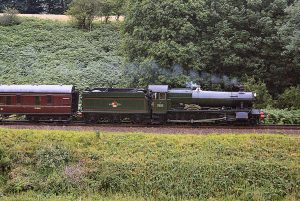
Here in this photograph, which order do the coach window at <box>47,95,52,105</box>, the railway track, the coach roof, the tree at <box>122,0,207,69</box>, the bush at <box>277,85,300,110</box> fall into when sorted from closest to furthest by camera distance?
the railway track < the coach window at <box>47,95,52,105</box> < the coach roof < the bush at <box>277,85,300,110</box> < the tree at <box>122,0,207,69</box>

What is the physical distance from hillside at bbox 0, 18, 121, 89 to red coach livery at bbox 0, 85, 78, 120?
958 centimetres

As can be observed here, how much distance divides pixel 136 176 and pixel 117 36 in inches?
1212

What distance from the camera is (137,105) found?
28.4 metres

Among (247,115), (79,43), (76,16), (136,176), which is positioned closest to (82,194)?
(136,176)

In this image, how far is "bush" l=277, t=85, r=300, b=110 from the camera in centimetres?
3234

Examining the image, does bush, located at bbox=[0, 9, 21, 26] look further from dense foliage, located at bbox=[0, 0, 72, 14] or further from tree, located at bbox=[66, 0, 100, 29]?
dense foliage, located at bbox=[0, 0, 72, 14]

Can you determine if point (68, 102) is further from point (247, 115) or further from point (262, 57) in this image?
point (262, 57)

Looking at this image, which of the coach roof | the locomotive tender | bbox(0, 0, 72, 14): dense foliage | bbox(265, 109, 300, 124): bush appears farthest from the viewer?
bbox(0, 0, 72, 14): dense foliage

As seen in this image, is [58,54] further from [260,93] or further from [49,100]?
[260,93]

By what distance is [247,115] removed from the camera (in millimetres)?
27578

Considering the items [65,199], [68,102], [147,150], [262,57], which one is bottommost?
[65,199]

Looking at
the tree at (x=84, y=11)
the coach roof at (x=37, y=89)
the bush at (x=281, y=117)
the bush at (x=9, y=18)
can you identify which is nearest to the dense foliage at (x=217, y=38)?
the bush at (x=281, y=117)

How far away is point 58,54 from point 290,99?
22528 mm

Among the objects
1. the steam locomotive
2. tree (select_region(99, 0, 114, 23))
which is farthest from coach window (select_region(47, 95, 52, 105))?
tree (select_region(99, 0, 114, 23))
